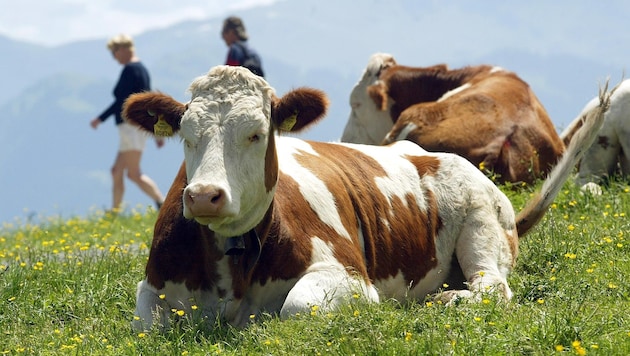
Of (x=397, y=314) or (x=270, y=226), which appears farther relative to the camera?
(x=270, y=226)

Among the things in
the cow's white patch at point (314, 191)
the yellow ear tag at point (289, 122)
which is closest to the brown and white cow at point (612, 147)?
the cow's white patch at point (314, 191)

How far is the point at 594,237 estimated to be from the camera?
9.17 metres

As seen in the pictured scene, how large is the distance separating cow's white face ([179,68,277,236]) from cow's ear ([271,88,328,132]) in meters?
0.10

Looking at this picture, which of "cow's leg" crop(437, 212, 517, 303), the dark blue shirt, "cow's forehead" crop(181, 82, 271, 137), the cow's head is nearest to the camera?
the cow's head

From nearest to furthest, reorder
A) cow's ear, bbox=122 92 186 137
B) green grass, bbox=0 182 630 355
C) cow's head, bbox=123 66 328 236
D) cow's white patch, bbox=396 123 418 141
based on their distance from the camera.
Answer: green grass, bbox=0 182 630 355, cow's head, bbox=123 66 328 236, cow's ear, bbox=122 92 186 137, cow's white patch, bbox=396 123 418 141

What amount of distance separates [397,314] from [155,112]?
2.23 m

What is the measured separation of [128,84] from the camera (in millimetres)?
18375

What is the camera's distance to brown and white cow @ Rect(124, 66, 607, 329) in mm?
6980

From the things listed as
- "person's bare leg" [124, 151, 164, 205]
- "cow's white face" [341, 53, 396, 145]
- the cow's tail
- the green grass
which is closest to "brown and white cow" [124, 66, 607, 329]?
the green grass

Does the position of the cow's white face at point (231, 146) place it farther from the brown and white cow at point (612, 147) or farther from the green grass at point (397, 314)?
the brown and white cow at point (612, 147)

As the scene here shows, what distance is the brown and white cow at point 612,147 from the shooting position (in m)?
12.8

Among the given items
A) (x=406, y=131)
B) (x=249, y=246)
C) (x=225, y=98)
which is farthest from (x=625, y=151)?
(x=225, y=98)

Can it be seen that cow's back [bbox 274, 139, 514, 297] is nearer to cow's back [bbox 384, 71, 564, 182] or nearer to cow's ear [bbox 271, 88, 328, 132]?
cow's ear [bbox 271, 88, 328, 132]

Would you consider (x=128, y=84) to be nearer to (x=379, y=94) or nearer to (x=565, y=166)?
(x=379, y=94)
